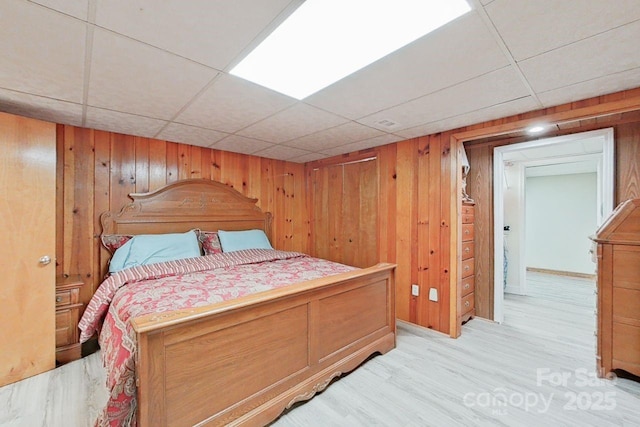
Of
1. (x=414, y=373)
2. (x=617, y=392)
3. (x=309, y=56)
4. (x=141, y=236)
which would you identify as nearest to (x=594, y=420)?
(x=617, y=392)

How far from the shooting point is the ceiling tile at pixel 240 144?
3.10 meters

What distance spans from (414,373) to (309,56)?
236 centimetres

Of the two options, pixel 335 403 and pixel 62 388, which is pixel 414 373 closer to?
pixel 335 403

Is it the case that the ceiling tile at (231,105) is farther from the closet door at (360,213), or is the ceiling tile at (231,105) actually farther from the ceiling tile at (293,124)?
the closet door at (360,213)

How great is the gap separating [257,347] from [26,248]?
197cm

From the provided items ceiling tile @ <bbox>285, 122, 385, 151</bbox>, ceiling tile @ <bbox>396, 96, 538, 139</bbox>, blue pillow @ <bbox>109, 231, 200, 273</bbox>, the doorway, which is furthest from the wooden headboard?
the doorway

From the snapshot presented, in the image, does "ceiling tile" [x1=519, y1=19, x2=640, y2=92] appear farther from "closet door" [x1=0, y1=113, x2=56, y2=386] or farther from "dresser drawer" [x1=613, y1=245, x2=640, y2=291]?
"closet door" [x1=0, y1=113, x2=56, y2=386]

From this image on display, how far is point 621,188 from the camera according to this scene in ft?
8.48

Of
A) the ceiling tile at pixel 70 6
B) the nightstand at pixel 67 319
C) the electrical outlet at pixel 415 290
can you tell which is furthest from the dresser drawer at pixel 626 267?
the nightstand at pixel 67 319

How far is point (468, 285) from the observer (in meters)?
3.25

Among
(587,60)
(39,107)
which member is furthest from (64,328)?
(587,60)

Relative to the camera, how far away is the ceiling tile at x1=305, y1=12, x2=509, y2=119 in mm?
1354

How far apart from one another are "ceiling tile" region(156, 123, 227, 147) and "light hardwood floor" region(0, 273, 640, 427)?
2.16m

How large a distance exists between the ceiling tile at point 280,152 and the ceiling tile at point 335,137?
0.17 metres
